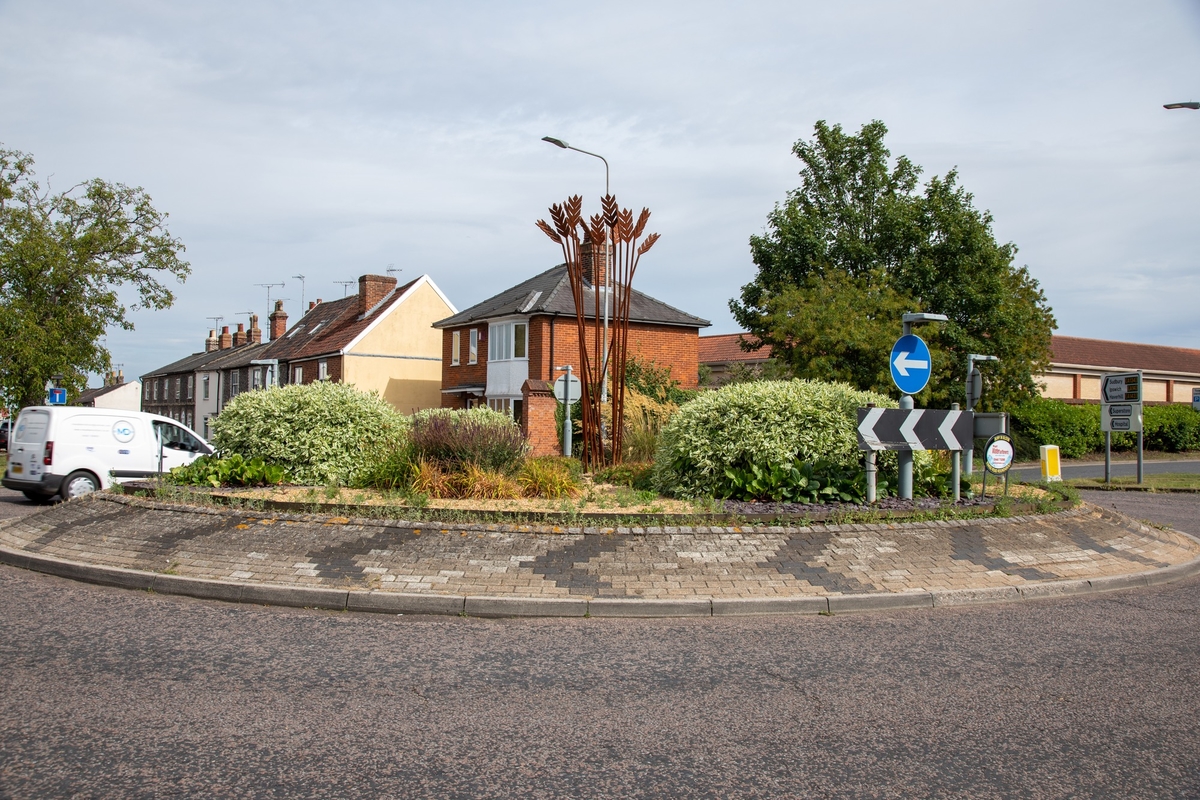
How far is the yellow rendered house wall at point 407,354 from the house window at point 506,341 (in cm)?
760

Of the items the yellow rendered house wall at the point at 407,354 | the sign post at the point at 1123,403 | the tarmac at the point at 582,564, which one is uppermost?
the yellow rendered house wall at the point at 407,354

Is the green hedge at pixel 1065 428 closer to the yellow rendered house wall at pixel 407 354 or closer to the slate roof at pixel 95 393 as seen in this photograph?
the yellow rendered house wall at pixel 407 354

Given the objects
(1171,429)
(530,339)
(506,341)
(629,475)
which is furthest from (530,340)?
(1171,429)

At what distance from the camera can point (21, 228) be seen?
28703 mm

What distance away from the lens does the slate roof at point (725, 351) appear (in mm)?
52562

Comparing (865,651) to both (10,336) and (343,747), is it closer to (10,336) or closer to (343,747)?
(343,747)

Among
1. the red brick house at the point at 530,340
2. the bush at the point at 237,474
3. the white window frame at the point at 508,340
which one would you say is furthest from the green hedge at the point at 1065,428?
the bush at the point at 237,474

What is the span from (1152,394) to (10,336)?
2308 inches

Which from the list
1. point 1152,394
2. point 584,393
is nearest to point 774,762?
point 584,393

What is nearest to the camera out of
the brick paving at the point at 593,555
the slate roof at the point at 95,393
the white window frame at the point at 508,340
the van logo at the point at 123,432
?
the brick paving at the point at 593,555

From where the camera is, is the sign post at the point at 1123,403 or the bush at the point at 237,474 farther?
the sign post at the point at 1123,403

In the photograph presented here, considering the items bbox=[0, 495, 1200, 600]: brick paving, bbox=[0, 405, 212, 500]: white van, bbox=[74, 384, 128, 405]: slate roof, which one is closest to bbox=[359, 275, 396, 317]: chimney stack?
bbox=[0, 405, 212, 500]: white van

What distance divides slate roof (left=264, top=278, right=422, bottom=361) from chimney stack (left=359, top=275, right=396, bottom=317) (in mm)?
416

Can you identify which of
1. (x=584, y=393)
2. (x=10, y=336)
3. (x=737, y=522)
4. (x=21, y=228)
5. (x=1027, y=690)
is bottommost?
(x=1027, y=690)
